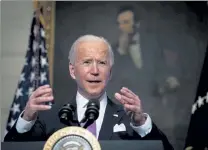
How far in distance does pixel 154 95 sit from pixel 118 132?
1.84 m

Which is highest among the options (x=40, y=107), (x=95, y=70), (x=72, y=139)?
(x=95, y=70)

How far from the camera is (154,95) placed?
13.4 feet

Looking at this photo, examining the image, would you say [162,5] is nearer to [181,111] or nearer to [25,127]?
[181,111]

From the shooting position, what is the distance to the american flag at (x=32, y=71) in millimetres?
3896

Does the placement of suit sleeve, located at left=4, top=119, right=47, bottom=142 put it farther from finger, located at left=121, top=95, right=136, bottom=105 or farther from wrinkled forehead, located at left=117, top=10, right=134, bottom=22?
wrinkled forehead, located at left=117, top=10, right=134, bottom=22

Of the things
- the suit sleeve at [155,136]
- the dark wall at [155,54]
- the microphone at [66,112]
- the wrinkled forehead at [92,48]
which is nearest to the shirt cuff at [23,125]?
the microphone at [66,112]

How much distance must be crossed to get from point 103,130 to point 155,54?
2018mm

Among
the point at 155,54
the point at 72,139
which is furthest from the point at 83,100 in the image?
the point at 155,54

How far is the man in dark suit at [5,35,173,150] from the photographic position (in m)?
2.24

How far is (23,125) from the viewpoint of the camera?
2.22m

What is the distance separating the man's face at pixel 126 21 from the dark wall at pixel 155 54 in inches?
2.5

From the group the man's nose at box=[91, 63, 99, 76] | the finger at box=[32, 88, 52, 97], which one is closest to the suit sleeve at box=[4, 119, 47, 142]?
the finger at box=[32, 88, 52, 97]

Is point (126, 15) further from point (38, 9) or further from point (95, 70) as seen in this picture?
point (95, 70)

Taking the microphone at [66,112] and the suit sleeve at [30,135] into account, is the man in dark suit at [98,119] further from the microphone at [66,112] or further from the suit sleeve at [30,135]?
the microphone at [66,112]
